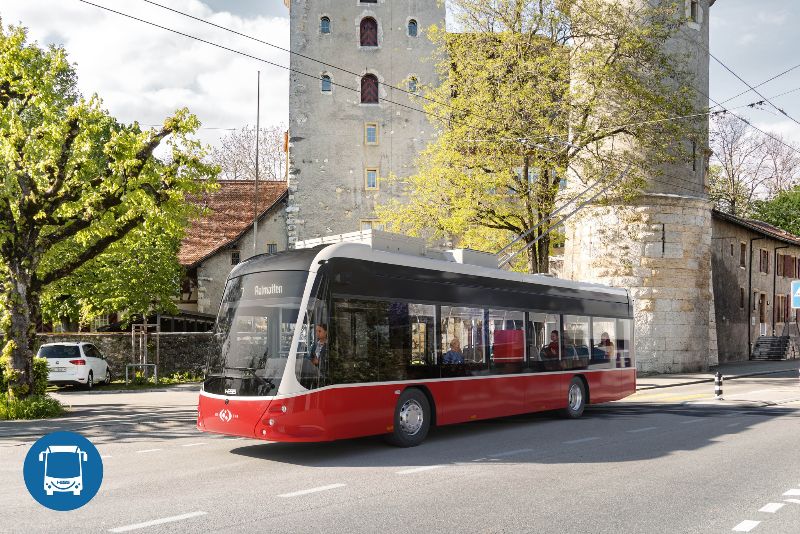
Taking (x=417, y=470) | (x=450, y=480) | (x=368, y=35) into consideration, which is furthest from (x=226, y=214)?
(x=450, y=480)

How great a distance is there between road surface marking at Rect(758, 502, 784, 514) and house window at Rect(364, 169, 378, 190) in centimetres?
3816

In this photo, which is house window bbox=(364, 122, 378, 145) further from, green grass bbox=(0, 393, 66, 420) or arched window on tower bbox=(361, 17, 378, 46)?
green grass bbox=(0, 393, 66, 420)

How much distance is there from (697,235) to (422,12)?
20.0 metres

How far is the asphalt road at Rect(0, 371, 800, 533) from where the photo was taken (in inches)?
301

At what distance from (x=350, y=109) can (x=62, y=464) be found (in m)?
39.7

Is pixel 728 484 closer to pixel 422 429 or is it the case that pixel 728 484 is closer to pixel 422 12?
pixel 422 429

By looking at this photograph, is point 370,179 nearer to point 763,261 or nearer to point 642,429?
point 763,261

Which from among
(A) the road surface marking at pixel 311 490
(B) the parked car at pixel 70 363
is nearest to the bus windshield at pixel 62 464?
(A) the road surface marking at pixel 311 490

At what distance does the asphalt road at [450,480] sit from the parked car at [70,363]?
10.4 meters

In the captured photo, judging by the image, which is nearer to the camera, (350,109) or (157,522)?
(157,522)

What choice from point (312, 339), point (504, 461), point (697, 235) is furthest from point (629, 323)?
point (697, 235)

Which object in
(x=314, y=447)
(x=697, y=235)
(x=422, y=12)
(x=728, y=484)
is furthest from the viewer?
Result: (x=422, y=12)

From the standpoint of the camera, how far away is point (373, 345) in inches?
479

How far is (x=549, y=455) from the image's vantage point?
468 inches
